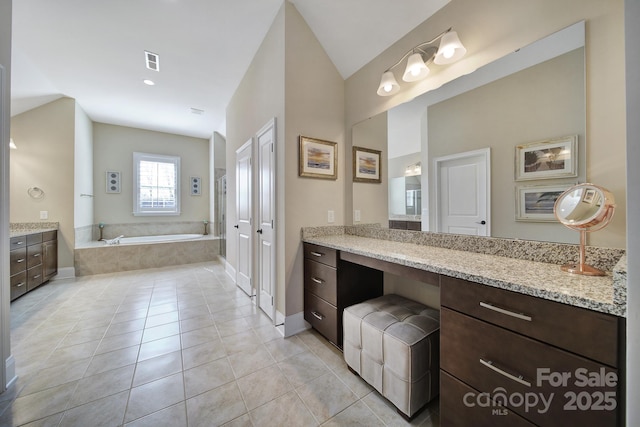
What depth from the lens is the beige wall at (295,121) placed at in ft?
7.15

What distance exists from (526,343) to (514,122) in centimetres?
117

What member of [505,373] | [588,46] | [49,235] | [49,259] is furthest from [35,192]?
[588,46]

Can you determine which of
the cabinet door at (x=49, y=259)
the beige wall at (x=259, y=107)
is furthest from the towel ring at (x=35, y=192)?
the beige wall at (x=259, y=107)

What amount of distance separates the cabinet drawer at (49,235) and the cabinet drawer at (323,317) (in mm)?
4213

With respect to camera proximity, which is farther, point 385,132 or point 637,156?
point 385,132

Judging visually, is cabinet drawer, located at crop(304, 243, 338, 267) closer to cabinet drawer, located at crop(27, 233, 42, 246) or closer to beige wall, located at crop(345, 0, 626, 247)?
beige wall, located at crop(345, 0, 626, 247)

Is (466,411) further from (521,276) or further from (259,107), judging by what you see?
(259,107)

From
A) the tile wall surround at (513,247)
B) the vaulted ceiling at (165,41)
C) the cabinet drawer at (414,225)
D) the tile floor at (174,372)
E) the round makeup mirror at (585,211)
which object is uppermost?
the vaulted ceiling at (165,41)

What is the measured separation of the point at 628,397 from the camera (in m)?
0.65

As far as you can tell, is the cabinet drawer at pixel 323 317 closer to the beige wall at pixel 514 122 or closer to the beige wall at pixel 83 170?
the beige wall at pixel 514 122

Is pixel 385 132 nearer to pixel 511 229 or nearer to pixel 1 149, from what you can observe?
pixel 511 229

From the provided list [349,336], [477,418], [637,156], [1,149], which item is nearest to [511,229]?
[637,156]

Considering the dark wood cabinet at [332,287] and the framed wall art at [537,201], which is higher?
the framed wall art at [537,201]

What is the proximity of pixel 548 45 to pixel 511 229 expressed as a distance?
0.99m
